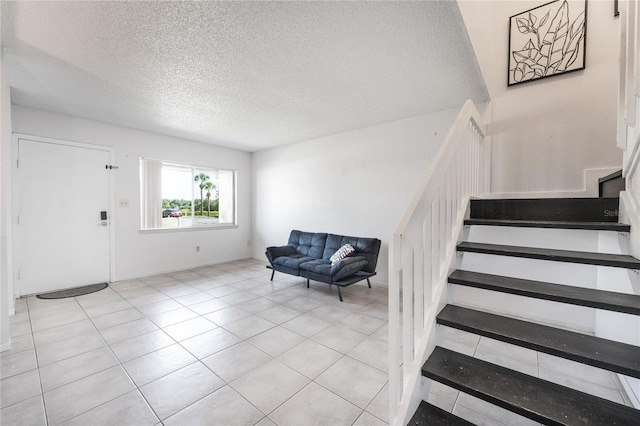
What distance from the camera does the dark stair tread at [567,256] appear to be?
4.36 ft

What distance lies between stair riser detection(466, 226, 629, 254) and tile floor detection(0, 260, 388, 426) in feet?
4.25

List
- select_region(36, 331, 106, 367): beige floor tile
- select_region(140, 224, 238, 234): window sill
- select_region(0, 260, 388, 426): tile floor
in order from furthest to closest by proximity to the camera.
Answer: select_region(140, 224, 238, 234): window sill < select_region(36, 331, 106, 367): beige floor tile < select_region(0, 260, 388, 426): tile floor

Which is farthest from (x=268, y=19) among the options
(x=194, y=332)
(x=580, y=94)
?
(x=580, y=94)

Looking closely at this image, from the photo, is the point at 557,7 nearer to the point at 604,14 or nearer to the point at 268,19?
the point at 604,14

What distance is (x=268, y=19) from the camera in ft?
5.89

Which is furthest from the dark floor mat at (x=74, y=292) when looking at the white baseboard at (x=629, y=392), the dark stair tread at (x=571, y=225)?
the white baseboard at (x=629, y=392)

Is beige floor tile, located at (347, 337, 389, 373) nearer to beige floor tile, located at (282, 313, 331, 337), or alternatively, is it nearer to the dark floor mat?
beige floor tile, located at (282, 313, 331, 337)

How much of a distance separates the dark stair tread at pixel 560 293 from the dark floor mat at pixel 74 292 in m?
4.65

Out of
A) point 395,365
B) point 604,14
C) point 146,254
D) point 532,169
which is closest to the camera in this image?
point 395,365

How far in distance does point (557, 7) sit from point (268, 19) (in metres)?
2.91

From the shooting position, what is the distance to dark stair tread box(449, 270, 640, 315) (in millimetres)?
1203

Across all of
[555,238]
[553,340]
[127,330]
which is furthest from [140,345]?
[555,238]

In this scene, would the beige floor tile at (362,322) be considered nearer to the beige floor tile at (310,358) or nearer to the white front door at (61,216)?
the beige floor tile at (310,358)

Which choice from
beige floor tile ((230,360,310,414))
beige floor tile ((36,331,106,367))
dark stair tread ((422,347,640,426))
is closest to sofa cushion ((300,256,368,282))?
beige floor tile ((230,360,310,414))
